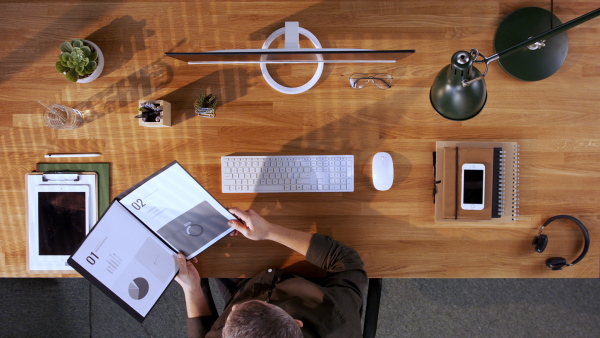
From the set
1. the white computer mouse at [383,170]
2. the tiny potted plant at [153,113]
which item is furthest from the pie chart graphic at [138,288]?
the white computer mouse at [383,170]

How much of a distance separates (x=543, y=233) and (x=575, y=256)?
0.15 metres

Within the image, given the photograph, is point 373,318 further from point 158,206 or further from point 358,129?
point 158,206

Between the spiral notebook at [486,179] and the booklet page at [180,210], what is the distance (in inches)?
30.7

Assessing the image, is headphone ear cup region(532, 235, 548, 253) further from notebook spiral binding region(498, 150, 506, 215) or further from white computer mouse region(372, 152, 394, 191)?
white computer mouse region(372, 152, 394, 191)

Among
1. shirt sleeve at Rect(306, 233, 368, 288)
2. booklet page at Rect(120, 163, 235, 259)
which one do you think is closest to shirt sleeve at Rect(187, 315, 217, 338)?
booklet page at Rect(120, 163, 235, 259)

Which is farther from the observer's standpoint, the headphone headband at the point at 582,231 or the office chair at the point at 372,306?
the office chair at the point at 372,306

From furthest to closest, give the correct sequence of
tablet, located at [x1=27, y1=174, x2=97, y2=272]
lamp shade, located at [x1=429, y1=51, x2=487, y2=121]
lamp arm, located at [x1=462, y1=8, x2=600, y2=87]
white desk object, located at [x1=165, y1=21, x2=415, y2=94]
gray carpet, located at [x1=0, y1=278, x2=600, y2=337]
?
gray carpet, located at [x1=0, y1=278, x2=600, y2=337], tablet, located at [x1=27, y1=174, x2=97, y2=272], white desk object, located at [x1=165, y1=21, x2=415, y2=94], lamp shade, located at [x1=429, y1=51, x2=487, y2=121], lamp arm, located at [x1=462, y1=8, x2=600, y2=87]

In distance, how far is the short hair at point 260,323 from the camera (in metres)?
0.99

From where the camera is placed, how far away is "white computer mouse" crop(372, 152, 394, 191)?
4.29 ft

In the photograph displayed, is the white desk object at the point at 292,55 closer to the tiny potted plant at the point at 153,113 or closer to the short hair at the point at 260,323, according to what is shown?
the tiny potted plant at the point at 153,113

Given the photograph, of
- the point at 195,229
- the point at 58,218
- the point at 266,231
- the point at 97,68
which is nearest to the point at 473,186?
the point at 266,231

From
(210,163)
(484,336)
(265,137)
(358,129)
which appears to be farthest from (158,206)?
(484,336)

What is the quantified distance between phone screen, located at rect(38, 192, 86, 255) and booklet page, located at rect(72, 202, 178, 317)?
0.29 metres

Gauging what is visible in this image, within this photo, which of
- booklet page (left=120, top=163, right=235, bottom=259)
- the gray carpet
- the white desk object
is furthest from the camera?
the gray carpet
